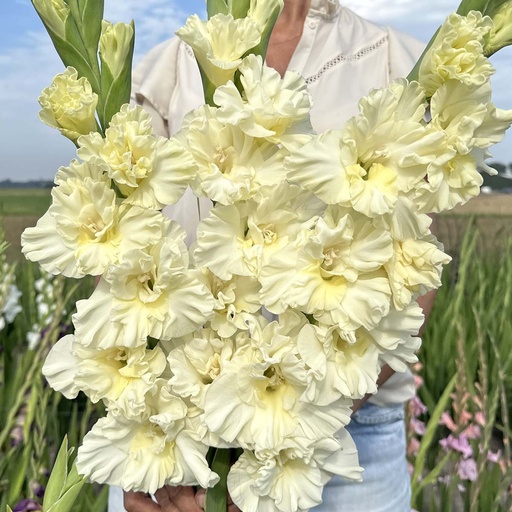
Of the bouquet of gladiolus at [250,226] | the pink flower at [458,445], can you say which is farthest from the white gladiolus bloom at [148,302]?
the pink flower at [458,445]

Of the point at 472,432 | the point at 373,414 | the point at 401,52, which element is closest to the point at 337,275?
the point at 373,414

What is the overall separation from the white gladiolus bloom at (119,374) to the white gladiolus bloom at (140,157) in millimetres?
119

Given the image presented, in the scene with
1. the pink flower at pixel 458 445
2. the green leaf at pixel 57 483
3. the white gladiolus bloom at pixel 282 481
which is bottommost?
the pink flower at pixel 458 445

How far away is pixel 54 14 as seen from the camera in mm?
469

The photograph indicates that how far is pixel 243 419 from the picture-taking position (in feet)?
1.48

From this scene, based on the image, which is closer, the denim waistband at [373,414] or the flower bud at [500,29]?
the flower bud at [500,29]

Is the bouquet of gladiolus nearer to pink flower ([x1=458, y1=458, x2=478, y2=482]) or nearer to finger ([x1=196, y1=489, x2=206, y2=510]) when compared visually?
finger ([x1=196, y1=489, x2=206, y2=510])

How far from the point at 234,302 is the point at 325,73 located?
17.9 inches

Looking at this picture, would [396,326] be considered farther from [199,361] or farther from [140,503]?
[140,503]

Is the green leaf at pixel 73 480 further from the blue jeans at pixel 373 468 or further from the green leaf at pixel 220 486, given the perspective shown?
the blue jeans at pixel 373 468

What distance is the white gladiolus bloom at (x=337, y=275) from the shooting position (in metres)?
0.42

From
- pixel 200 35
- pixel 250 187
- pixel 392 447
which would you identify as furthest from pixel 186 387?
pixel 392 447

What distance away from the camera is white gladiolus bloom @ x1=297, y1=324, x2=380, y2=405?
1.40ft

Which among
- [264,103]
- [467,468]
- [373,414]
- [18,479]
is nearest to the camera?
[264,103]
